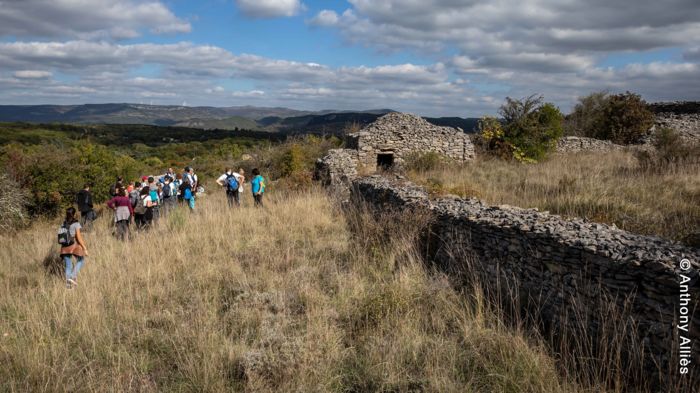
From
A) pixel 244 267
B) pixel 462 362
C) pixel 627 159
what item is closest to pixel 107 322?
pixel 244 267

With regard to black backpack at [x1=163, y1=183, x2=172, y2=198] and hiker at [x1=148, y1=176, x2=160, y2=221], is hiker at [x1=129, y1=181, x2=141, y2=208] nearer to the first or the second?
hiker at [x1=148, y1=176, x2=160, y2=221]

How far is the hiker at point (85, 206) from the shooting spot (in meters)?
10.0

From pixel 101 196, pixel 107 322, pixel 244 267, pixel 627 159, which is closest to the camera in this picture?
pixel 107 322

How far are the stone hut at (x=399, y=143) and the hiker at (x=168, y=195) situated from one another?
6912 mm

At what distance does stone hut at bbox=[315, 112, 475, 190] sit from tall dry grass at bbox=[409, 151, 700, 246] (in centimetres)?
317

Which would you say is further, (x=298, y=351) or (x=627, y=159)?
(x=627, y=159)

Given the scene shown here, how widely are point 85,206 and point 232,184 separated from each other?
3.59 meters

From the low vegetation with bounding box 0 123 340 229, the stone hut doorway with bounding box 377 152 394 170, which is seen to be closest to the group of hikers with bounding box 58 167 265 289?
the low vegetation with bounding box 0 123 340 229

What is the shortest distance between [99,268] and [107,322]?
2.32m

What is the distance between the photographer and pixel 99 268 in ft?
21.1

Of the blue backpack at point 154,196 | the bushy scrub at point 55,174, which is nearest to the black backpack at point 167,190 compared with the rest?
the blue backpack at point 154,196

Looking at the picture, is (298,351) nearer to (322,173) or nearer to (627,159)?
(322,173)

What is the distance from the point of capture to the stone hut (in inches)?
642

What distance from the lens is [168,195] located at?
10695 millimetres
